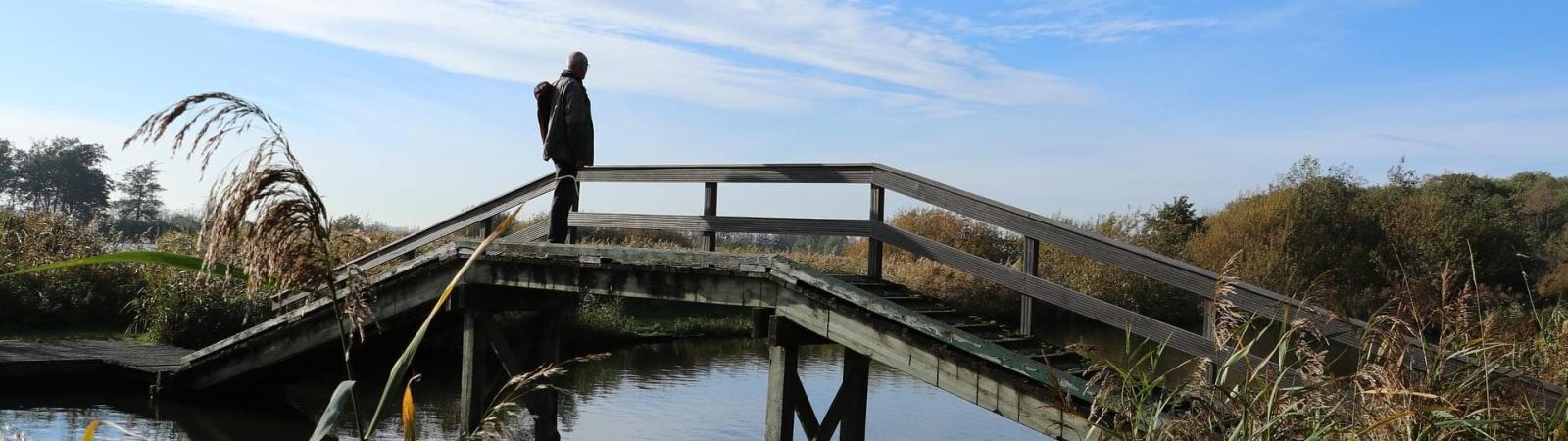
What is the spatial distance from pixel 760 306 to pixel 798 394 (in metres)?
0.67

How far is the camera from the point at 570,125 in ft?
27.3

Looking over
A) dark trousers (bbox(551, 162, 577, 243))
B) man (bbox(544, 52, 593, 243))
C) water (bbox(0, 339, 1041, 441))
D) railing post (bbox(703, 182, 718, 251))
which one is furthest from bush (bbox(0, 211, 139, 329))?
railing post (bbox(703, 182, 718, 251))

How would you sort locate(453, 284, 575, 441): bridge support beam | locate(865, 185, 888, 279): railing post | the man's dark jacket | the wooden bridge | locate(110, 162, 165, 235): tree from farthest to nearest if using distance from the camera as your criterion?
locate(110, 162, 165, 235): tree → locate(453, 284, 575, 441): bridge support beam → the man's dark jacket → locate(865, 185, 888, 279): railing post → the wooden bridge

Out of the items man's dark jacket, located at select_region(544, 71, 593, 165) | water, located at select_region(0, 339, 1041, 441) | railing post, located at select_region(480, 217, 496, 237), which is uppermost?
man's dark jacket, located at select_region(544, 71, 593, 165)

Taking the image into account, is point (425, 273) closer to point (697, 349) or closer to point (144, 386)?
point (144, 386)

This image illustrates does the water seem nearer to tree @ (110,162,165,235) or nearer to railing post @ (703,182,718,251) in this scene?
railing post @ (703,182,718,251)

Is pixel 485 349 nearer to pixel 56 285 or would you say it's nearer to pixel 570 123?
pixel 570 123

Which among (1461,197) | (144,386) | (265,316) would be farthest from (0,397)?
(1461,197)

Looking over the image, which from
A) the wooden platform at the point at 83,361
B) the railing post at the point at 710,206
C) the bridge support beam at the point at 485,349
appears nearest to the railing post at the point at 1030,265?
the railing post at the point at 710,206

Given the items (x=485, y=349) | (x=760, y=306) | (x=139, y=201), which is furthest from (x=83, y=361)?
(x=139, y=201)

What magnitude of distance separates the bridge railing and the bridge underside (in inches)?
16.0

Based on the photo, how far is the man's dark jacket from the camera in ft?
27.3

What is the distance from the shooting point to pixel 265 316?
13258 mm

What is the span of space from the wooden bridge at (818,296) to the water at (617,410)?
1098mm
